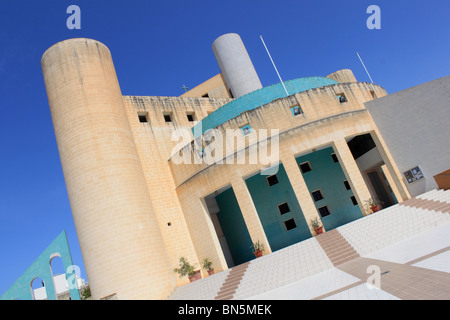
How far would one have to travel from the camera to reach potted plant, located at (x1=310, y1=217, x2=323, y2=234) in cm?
1636

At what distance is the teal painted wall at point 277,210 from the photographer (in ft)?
67.9

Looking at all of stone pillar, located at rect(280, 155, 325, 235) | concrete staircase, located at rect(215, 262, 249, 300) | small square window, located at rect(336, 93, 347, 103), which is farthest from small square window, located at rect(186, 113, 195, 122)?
concrete staircase, located at rect(215, 262, 249, 300)

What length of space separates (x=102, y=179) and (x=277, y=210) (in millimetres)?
11188

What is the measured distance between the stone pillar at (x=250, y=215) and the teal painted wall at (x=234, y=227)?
464cm

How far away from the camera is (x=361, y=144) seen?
893 inches

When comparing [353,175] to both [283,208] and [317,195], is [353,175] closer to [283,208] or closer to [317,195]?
[317,195]

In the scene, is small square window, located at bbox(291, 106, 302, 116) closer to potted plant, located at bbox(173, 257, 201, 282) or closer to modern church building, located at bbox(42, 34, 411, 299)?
modern church building, located at bbox(42, 34, 411, 299)

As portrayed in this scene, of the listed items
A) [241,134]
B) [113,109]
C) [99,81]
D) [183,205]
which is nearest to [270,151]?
[241,134]

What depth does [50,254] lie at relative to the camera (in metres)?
17.8

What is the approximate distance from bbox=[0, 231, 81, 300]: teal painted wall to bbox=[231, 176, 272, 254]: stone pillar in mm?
9907

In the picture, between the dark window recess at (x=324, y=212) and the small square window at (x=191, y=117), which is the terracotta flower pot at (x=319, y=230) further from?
the small square window at (x=191, y=117)

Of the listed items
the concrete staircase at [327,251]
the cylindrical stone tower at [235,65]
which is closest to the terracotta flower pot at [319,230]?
the concrete staircase at [327,251]

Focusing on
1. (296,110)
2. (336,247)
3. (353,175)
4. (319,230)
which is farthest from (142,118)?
(336,247)
